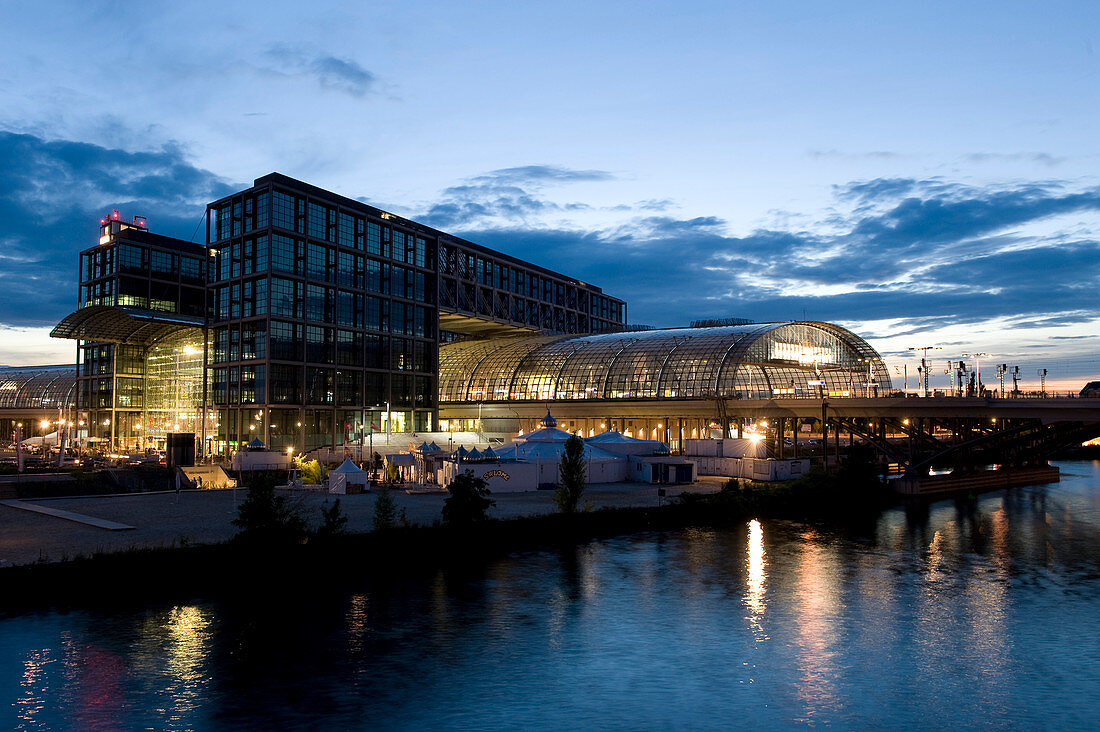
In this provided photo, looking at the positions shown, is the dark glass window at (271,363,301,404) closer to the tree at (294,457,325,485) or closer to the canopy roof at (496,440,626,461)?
the tree at (294,457,325,485)

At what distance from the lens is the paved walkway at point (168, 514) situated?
48.9m

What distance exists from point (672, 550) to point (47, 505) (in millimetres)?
50568

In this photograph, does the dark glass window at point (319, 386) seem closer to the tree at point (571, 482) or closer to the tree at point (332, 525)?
the tree at point (571, 482)

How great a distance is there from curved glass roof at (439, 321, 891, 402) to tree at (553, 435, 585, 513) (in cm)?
5827

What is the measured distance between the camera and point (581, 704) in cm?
2986

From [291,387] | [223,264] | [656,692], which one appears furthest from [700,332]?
[656,692]

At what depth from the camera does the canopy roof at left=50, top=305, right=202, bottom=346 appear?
138 metres

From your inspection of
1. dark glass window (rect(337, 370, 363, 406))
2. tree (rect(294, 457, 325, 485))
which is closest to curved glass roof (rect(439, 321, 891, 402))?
dark glass window (rect(337, 370, 363, 406))

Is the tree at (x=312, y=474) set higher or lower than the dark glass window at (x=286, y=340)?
lower

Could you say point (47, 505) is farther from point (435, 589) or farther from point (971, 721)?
point (971, 721)

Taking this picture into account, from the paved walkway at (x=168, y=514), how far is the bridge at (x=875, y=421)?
29628mm

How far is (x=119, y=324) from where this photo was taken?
→ 144 meters

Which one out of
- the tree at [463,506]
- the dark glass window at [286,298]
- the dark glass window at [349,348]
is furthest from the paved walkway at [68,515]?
the dark glass window at [349,348]

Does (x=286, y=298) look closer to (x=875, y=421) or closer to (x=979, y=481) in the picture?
(x=875, y=421)
